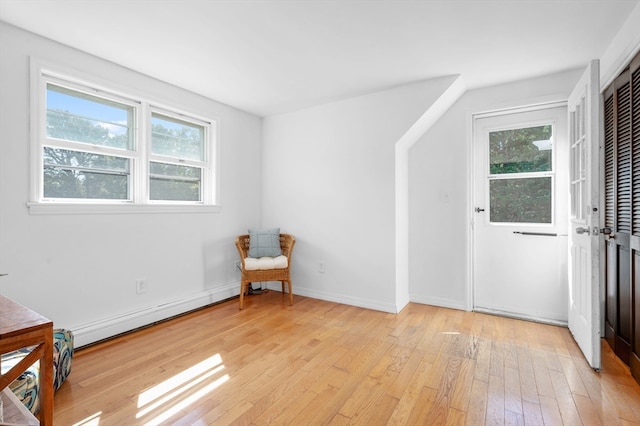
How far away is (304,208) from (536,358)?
8.73ft

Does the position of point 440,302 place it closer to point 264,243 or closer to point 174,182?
point 264,243

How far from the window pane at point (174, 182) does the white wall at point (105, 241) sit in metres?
0.23

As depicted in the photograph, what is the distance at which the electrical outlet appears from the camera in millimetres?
2829

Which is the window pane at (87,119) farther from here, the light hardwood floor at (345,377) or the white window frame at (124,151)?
the light hardwood floor at (345,377)

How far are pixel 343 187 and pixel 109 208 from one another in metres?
2.30

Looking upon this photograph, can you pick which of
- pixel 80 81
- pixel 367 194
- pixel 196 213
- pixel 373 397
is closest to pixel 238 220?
pixel 196 213

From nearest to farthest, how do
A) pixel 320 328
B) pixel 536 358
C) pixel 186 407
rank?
pixel 186 407 < pixel 536 358 < pixel 320 328

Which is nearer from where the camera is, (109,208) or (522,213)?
(109,208)

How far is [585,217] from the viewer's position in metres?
2.21

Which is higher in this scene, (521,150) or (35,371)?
(521,150)

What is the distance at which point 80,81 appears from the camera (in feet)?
8.09

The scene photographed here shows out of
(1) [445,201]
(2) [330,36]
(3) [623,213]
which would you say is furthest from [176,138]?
(3) [623,213]

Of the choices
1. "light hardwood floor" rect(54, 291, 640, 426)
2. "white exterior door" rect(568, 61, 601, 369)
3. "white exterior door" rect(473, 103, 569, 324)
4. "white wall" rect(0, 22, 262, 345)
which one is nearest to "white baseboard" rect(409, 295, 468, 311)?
"white exterior door" rect(473, 103, 569, 324)

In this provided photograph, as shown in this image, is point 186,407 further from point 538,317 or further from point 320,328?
point 538,317
